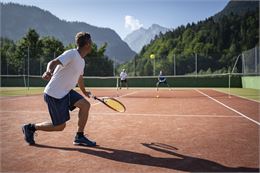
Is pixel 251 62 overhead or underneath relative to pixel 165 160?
overhead

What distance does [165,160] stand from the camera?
4.54 metres

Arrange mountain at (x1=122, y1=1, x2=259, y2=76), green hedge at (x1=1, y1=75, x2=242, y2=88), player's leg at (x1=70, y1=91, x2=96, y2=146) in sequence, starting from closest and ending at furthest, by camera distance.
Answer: player's leg at (x1=70, y1=91, x2=96, y2=146) → green hedge at (x1=1, y1=75, x2=242, y2=88) → mountain at (x1=122, y1=1, x2=259, y2=76)

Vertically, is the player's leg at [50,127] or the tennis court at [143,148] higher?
the player's leg at [50,127]

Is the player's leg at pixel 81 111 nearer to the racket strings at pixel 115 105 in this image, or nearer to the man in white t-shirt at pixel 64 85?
the man in white t-shirt at pixel 64 85

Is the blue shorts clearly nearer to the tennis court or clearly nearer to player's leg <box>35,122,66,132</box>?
player's leg <box>35,122,66,132</box>

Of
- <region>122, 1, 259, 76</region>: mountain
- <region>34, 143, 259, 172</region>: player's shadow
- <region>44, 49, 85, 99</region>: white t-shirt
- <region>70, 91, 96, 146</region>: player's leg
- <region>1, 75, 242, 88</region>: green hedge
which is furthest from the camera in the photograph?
<region>122, 1, 259, 76</region>: mountain

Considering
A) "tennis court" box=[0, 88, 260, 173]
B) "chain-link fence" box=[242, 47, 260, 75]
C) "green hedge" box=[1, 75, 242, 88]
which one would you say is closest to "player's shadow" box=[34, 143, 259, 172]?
"tennis court" box=[0, 88, 260, 173]

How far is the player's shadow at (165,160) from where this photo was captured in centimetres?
413

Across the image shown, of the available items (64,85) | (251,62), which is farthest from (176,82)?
(64,85)

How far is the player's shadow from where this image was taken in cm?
413

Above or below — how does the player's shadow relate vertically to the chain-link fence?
below

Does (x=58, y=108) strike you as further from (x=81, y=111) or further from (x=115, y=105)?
(x=115, y=105)

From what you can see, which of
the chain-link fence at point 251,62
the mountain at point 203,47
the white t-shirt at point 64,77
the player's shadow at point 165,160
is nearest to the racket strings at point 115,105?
the player's shadow at point 165,160

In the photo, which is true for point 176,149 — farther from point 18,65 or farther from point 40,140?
point 18,65
